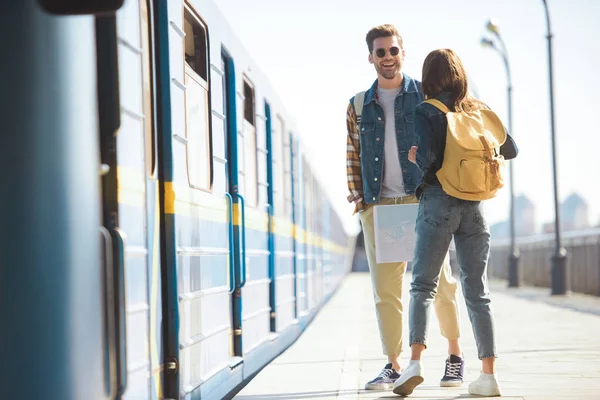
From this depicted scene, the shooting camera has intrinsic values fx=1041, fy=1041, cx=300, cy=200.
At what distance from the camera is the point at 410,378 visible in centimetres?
563

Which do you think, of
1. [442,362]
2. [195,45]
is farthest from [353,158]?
[442,362]

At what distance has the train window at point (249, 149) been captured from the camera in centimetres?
787

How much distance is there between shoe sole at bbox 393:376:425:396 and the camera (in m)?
5.64

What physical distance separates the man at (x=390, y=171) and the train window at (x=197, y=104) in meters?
0.97

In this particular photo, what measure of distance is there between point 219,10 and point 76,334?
397 cm

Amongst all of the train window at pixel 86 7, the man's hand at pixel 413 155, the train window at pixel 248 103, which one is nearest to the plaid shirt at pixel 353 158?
the man's hand at pixel 413 155

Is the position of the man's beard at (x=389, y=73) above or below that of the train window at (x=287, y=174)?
above

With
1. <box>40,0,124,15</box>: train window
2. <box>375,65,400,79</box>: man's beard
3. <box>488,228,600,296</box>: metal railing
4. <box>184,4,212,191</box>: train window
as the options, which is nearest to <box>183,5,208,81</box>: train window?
<box>184,4,212,191</box>: train window

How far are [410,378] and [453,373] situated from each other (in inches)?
32.5

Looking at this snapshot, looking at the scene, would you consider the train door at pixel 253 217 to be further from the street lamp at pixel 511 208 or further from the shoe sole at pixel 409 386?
the street lamp at pixel 511 208

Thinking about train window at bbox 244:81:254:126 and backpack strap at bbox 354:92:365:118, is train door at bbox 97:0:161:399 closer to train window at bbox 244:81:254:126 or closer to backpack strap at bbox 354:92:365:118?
backpack strap at bbox 354:92:365:118

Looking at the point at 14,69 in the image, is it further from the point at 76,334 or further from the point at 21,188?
A: the point at 76,334

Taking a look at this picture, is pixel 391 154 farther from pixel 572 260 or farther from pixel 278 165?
pixel 572 260

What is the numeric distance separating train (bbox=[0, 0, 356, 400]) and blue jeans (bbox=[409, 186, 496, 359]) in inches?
46.7
